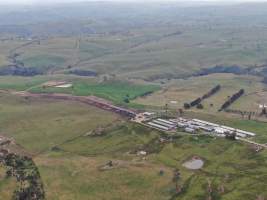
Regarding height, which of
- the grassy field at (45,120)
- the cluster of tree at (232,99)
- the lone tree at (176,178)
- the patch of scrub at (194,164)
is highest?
the cluster of tree at (232,99)

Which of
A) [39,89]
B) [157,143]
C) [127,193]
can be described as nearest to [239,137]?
[157,143]

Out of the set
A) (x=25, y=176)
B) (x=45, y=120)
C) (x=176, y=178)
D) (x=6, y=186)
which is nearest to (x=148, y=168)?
(x=176, y=178)

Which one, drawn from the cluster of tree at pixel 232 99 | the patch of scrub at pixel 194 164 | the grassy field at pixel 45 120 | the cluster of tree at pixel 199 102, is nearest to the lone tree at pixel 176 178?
the patch of scrub at pixel 194 164

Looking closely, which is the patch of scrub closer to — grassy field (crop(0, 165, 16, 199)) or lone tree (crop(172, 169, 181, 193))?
lone tree (crop(172, 169, 181, 193))

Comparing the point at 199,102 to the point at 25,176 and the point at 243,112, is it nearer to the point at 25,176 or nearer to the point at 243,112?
the point at 243,112

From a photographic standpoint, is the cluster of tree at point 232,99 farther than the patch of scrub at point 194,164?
Yes

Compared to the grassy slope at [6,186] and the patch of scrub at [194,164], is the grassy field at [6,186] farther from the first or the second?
the patch of scrub at [194,164]
